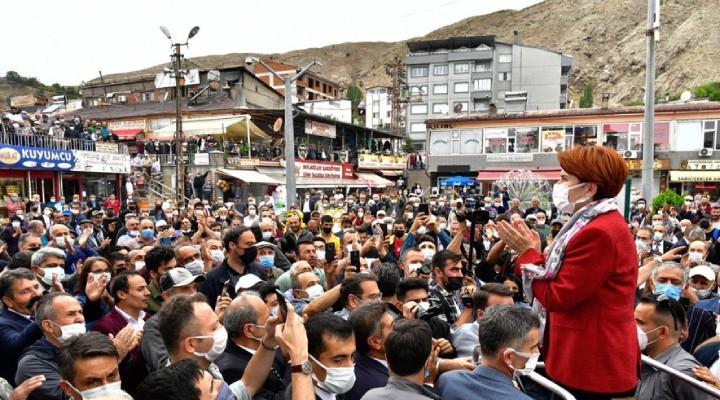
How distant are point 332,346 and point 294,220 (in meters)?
Answer: 6.60

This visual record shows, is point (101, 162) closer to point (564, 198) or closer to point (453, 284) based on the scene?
point (453, 284)

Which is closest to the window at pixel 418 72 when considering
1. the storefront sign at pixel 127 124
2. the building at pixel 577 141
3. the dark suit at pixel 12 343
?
the building at pixel 577 141

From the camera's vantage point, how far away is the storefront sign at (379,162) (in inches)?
1426

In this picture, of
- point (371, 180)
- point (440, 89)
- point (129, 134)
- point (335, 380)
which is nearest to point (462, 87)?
point (440, 89)

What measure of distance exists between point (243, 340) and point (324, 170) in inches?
1100

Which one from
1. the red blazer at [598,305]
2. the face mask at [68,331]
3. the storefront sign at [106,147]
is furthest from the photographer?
the storefront sign at [106,147]

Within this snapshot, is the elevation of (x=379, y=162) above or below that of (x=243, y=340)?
above

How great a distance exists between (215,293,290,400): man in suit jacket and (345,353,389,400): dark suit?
0.45m

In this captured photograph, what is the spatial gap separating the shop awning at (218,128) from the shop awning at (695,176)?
24469 mm

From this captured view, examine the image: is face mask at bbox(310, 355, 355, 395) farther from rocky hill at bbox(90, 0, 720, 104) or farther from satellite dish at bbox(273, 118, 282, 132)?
rocky hill at bbox(90, 0, 720, 104)

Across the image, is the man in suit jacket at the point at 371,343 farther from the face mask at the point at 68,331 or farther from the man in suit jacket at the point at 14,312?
the man in suit jacket at the point at 14,312

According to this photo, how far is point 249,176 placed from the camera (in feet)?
82.5

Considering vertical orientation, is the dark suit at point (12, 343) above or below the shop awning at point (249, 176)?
below

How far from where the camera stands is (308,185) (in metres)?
29.2
